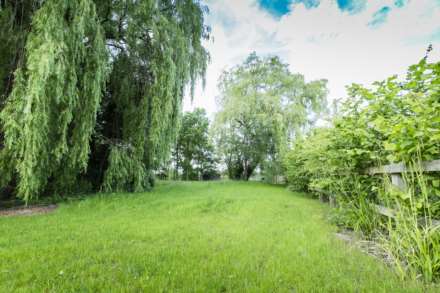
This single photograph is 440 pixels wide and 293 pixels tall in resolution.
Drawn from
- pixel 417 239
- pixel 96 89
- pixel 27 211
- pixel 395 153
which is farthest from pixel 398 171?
pixel 27 211

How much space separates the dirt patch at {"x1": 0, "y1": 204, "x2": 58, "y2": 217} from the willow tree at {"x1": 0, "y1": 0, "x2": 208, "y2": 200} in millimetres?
360

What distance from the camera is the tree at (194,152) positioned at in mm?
26156

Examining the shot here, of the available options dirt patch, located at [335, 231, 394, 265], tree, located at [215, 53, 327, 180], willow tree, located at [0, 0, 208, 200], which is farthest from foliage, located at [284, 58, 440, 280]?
tree, located at [215, 53, 327, 180]

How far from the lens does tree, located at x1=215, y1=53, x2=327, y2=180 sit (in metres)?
11.5

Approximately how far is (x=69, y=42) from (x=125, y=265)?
5.13 m

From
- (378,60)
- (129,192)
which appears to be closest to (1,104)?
(129,192)

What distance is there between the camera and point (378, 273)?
1.94 m

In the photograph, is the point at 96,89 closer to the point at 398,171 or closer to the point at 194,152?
the point at 398,171

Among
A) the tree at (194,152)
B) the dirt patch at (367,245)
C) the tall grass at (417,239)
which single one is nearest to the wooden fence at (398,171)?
the tall grass at (417,239)

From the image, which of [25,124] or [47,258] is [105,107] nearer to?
[25,124]

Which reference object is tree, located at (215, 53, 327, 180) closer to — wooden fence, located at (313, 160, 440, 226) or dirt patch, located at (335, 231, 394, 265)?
dirt patch, located at (335, 231, 394, 265)

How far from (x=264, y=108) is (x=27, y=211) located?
10689mm

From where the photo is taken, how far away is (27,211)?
4.91 meters

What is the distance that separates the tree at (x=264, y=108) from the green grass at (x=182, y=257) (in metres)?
7.92
